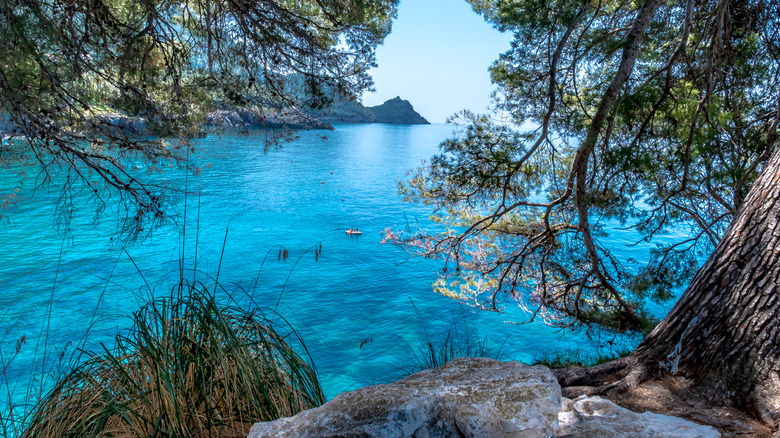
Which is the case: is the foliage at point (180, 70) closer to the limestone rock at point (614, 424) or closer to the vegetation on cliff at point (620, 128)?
the vegetation on cliff at point (620, 128)

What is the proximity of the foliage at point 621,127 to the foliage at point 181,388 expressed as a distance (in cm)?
270

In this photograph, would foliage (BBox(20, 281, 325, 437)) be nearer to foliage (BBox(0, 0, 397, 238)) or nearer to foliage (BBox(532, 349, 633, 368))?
foliage (BBox(0, 0, 397, 238))

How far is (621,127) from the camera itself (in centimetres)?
402

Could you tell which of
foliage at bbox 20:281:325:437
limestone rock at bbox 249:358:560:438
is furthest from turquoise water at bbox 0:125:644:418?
limestone rock at bbox 249:358:560:438

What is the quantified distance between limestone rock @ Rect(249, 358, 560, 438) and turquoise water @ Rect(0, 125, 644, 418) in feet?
6.62

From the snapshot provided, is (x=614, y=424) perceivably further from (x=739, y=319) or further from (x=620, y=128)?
(x=620, y=128)

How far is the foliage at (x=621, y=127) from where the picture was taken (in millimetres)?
3338

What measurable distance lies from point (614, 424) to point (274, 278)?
8574 mm

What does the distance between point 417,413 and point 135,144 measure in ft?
10.9

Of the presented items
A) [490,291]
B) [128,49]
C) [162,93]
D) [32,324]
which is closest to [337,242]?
[490,291]

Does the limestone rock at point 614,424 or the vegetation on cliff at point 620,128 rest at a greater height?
the vegetation on cliff at point 620,128

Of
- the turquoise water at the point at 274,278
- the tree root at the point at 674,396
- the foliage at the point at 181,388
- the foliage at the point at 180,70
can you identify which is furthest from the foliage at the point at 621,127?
the foliage at the point at 181,388

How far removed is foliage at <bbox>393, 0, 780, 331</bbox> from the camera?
3.34 metres

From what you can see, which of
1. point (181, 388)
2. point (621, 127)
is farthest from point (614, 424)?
point (621, 127)
